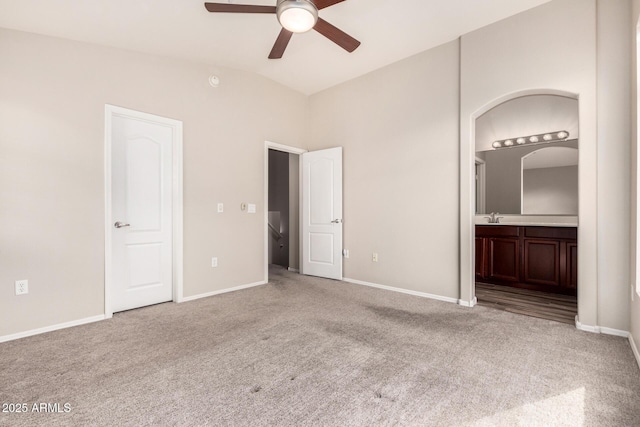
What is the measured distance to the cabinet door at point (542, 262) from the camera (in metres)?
3.82

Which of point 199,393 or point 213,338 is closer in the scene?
point 199,393

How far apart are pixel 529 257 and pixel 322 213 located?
9.52 feet

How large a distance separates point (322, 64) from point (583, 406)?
4.09 m

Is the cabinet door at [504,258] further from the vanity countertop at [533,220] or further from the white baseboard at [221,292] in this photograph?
the white baseboard at [221,292]

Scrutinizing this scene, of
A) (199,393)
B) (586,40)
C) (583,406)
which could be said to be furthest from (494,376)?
(586,40)

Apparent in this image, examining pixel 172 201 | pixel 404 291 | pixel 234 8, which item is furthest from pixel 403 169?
pixel 172 201

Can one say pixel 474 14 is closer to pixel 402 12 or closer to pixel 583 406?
pixel 402 12

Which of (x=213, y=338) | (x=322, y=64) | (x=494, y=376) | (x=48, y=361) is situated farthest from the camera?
(x=322, y=64)

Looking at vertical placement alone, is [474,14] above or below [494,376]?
above

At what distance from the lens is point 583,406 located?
1638 millimetres

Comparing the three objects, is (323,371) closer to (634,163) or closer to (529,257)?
(634,163)

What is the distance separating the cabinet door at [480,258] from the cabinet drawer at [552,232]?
58 cm

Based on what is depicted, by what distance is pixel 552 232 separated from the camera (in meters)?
3.84

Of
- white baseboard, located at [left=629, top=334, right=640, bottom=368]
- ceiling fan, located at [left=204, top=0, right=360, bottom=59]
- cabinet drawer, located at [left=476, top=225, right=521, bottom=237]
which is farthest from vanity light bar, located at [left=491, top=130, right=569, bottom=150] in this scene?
ceiling fan, located at [left=204, top=0, right=360, bottom=59]
